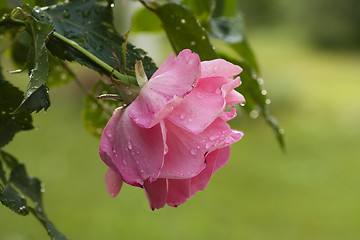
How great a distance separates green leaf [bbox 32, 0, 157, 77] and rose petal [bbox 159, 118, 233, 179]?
58 mm

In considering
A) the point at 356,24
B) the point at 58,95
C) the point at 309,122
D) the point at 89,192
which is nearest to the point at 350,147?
the point at 309,122

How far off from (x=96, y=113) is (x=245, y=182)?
258 cm

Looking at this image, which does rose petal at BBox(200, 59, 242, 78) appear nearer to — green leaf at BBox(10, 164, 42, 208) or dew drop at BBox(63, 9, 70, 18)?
dew drop at BBox(63, 9, 70, 18)

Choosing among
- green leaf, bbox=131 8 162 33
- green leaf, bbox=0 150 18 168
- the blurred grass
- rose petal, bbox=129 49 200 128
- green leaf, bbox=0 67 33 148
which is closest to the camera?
rose petal, bbox=129 49 200 128

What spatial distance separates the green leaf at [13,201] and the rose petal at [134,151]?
107 millimetres

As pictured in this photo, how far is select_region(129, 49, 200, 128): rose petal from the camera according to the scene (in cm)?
29

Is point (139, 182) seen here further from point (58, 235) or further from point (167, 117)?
point (58, 235)

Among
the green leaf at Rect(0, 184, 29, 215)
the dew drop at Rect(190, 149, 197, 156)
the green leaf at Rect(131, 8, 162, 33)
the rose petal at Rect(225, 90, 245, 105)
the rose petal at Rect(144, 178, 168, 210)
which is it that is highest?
the dew drop at Rect(190, 149, 197, 156)

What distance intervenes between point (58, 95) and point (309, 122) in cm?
209

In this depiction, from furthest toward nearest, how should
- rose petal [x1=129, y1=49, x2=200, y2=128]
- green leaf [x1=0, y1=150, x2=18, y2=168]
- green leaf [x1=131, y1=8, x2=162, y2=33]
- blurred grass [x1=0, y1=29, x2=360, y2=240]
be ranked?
1. blurred grass [x1=0, y1=29, x2=360, y2=240]
2. green leaf [x1=131, y1=8, x2=162, y2=33]
3. green leaf [x1=0, y1=150, x2=18, y2=168]
4. rose petal [x1=129, y1=49, x2=200, y2=128]

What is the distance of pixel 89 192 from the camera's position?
291cm

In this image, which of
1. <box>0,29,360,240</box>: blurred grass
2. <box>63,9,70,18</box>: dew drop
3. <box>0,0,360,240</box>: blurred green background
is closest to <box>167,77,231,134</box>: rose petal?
<box>63,9,70,18</box>: dew drop

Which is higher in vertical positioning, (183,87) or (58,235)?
(183,87)

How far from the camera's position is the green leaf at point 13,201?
1.23ft
